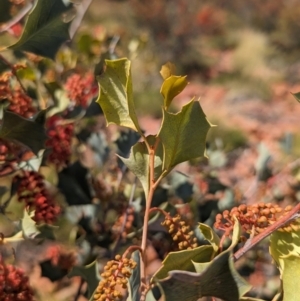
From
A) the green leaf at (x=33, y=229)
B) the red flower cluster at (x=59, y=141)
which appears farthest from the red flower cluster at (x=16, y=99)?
the green leaf at (x=33, y=229)

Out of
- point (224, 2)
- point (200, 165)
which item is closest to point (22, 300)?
point (200, 165)

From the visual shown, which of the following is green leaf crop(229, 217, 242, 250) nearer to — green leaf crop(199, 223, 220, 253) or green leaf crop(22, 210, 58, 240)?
green leaf crop(199, 223, 220, 253)

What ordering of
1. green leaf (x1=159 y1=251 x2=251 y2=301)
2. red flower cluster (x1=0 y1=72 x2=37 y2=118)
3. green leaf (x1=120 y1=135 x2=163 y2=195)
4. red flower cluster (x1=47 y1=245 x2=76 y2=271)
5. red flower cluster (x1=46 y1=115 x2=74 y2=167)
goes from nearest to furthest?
green leaf (x1=159 y1=251 x2=251 y2=301), green leaf (x1=120 y1=135 x2=163 y2=195), red flower cluster (x1=0 y1=72 x2=37 y2=118), red flower cluster (x1=46 y1=115 x2=74 y2=167), red flower cluster (x1=47 y1=245 x2=76 y2=271)

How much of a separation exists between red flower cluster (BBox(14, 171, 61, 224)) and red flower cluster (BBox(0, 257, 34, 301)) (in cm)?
9

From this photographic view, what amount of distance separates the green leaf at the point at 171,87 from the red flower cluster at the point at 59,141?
0.32 meters

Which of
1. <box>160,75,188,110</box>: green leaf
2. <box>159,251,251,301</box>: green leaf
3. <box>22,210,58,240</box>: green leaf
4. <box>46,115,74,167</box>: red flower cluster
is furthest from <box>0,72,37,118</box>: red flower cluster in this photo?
<box>159,251,251,301</box>: green leaf

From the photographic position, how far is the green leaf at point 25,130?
62cm

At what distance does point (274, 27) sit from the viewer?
13250 millimetres

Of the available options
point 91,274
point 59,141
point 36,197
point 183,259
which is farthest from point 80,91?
point 183,259

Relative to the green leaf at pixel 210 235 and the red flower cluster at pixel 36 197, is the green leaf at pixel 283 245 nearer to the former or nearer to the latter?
the green leaf at pixel 210 235

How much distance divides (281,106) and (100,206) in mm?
8603

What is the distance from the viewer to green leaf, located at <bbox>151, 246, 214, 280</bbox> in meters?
0.48

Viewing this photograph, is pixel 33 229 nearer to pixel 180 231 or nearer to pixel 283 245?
pixel 180 231

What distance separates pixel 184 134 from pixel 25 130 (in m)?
0.22
